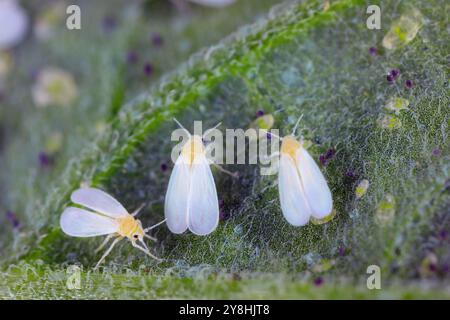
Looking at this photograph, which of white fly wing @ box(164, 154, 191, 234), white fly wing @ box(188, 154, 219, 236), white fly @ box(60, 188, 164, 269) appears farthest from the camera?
white fly @ box(60, 188, 164, 269)

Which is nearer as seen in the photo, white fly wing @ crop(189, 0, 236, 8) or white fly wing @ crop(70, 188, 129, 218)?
white fly wing @ crop(70, 188, 129, 218)

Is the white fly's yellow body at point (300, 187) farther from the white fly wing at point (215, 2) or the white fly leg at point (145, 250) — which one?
the white fly wing at point (215, 2)

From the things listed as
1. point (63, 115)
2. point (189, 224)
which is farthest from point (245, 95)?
point (63, 115)

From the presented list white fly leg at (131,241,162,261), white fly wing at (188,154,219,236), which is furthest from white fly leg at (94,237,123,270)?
white fly wing at (188,154,219,236)

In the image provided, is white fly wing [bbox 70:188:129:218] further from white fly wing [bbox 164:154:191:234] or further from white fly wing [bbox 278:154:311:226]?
white fly wing [bbox 278:154:311:226]

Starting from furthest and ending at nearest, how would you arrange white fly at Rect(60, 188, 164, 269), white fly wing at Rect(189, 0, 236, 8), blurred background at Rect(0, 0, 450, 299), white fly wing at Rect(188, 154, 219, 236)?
1. white fly wing at Rect(189, 0, 236, 8)
2. white fly at Rect(60, 188, 164, 269)
3. white fly wing at Rect(188, 154, 219, 236)
4. blurred background at Rect(0, 0, 450, 299)

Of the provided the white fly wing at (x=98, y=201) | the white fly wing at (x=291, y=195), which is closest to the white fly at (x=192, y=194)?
the white fly wing at (x=98, y=201)

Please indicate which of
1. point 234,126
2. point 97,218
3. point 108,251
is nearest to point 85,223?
point 97,218
